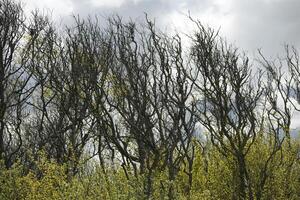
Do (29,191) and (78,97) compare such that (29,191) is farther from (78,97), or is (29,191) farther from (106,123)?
(78,97)

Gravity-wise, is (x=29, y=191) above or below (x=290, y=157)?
below

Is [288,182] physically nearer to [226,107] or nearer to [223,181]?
[223,181]

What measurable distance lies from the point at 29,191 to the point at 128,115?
846 centimetres

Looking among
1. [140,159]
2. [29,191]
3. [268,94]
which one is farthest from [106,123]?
[268,94]

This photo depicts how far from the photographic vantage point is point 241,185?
19.3 meters

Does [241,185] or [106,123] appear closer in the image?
[241,185]

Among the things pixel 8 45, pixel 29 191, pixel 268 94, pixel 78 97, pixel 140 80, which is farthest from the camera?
pixel 268 94

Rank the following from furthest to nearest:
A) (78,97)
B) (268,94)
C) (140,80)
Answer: (268,94) < (78,97) < (140,80)

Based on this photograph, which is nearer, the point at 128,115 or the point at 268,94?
the point at 128,115

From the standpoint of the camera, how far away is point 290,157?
2103cm

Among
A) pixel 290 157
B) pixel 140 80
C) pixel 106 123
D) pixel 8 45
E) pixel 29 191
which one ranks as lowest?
pixel 29 191

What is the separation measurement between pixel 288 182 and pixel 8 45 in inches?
530

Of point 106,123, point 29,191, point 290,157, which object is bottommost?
point 29,191

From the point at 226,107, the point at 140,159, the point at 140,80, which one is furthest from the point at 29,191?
the point at 226,107
